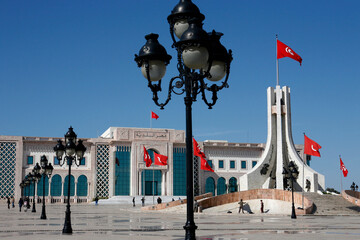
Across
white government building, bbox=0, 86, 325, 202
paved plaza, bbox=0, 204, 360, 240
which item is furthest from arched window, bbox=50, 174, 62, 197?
paved plaza, bbox=0, 204, 360, 240

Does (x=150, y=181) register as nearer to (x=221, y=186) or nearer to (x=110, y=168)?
(x=110, y=168)

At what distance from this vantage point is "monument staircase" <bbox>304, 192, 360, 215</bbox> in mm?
35250

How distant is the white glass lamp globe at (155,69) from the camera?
9117mm

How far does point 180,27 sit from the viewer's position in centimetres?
926

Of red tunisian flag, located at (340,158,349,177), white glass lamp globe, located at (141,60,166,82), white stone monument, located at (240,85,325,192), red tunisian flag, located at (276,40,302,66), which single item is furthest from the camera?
white stone monument, located at (240,85,325,192)

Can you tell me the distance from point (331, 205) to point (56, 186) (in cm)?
3514

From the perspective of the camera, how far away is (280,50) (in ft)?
→ 135

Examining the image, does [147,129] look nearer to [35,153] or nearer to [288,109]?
[35,153]

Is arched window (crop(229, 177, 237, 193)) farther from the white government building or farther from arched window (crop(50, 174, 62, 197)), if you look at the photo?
arched window (crop(50, 174, 62, 197))

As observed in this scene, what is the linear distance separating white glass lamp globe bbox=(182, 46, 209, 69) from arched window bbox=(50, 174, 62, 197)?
182ft

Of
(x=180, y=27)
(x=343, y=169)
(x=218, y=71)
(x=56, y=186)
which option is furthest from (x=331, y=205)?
(x=56, y=186)

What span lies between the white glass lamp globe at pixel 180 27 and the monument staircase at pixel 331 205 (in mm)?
27949

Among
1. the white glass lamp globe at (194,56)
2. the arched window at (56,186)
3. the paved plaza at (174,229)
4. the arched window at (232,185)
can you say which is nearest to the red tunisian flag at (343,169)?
the paved plaza at (174,229)

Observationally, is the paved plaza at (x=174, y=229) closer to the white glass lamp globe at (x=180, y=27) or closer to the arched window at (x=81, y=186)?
the white glass lamp globe at (x=180, y=27)
